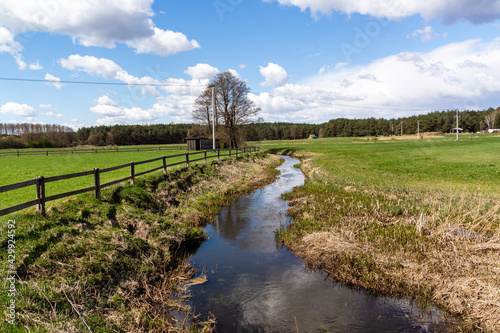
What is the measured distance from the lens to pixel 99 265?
638 cm

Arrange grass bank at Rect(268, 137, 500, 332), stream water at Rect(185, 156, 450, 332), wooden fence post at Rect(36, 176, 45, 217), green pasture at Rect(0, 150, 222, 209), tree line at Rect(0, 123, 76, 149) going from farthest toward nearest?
1. tree line at Rect(0, 123, 76, 149)
2. green pasture at Rect(0, 150, 222, 209)
3. wooden fence post at Rect(36, 176, 45, 217)
4. grass bank at Rect(268, 137, 500, 332)
5. stream water at Rect(185, 156, 450, 332)

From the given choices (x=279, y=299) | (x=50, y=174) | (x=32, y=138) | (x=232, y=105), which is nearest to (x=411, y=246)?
(x=279, y=299)

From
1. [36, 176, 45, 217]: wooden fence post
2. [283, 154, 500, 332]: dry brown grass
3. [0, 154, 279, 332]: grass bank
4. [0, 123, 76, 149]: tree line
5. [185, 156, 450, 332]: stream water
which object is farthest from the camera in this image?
[0, 123, 76, 149]: tree line

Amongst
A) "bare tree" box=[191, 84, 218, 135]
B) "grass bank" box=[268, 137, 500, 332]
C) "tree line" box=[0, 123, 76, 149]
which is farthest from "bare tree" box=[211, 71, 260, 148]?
"tree line" box=[0, 123, 76, 149]

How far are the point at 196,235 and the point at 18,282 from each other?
19.1 feet

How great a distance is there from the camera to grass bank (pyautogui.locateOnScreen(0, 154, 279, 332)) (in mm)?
4855

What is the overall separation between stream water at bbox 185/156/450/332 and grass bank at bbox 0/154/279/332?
2.39 feet

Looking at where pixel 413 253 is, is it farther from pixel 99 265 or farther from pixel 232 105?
pixel 232 105

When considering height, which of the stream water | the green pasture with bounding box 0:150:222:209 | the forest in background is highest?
the forest in background

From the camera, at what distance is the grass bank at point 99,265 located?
486 cm

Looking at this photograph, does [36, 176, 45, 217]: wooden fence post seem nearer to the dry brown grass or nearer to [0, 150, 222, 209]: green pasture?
[0, 150, 222, 209]: green pasture

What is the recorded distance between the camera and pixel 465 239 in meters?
7.90

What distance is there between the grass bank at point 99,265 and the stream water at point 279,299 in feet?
2.39

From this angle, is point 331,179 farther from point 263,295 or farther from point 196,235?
point 263,295
